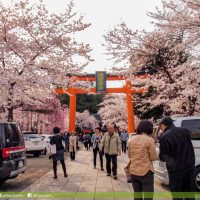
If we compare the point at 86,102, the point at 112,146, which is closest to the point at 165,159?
the point at 112,146

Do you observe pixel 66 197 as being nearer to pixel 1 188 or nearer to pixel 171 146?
pixel 1 188

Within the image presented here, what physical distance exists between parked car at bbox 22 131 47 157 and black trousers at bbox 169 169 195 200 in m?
17.4

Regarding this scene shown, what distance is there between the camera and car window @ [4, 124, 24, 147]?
981cm

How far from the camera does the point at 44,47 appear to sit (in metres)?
16.6

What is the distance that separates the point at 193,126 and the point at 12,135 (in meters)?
4.93

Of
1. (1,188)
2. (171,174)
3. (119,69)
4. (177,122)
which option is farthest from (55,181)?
(119,69)

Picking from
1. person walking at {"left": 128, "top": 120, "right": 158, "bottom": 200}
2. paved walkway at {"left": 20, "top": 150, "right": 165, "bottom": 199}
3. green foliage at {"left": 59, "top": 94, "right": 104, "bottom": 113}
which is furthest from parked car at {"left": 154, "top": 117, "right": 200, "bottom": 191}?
green foliage at {"left": 59, "top": 94, "right": 104, "bottom": 113}

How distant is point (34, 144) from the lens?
22.6m

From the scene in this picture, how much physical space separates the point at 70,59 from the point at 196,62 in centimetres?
675

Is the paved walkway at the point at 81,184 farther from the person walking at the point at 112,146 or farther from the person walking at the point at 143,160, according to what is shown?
the person walking at the point at 143,160

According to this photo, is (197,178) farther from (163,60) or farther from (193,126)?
(163,60)

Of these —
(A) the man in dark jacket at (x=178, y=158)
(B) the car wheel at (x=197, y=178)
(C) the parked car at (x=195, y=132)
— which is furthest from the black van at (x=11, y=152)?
(A) the man in dark jacket at (x=178, y=158)

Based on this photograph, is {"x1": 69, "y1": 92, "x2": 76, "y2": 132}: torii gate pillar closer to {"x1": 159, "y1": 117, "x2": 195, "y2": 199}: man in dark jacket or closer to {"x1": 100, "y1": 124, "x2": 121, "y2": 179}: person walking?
{"x1": 100, "y1": 124, "x2": 121, "y2": 179}: person walking

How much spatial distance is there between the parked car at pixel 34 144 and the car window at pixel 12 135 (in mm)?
11752
